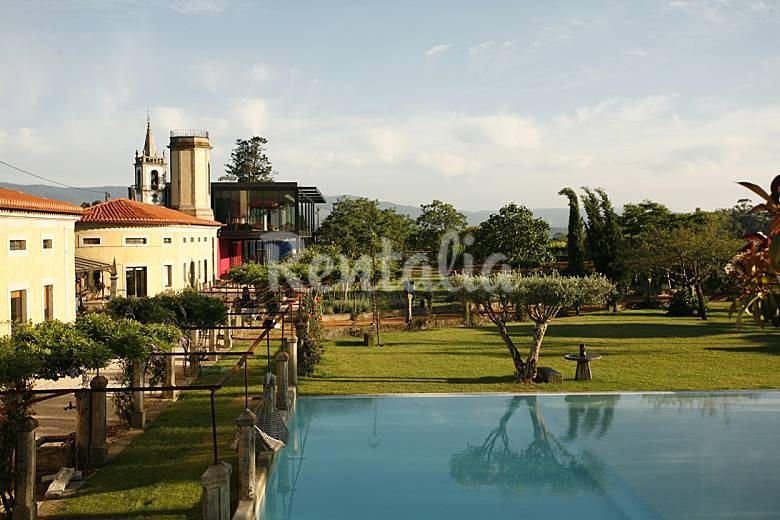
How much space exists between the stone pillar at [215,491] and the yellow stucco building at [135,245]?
20141 millimetres

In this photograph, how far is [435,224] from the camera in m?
69.2

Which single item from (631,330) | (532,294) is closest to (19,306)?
(532,294)

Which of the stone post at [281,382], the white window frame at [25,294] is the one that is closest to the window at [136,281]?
the white window frame at [25,294]

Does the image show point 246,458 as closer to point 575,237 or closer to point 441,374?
point 441,374

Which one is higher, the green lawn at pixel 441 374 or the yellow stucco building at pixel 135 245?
the yellow stucco building at pixel 135 245

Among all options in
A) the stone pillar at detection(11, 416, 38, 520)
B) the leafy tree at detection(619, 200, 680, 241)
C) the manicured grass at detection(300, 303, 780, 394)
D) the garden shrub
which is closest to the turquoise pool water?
the manicured grass at detection(300, 303, 780, 394)

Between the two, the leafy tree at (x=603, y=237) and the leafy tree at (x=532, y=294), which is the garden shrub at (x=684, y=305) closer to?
the leafy tree at (x=603, y=237)

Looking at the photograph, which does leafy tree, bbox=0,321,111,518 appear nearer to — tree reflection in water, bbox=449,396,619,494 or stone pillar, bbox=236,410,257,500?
stone pillar, bbox=236,410,257,500

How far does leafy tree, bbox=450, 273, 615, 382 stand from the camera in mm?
19062

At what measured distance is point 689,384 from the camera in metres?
18.8

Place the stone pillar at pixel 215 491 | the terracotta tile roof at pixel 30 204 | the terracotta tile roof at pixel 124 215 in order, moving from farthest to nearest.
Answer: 1. the terracotta tile roof at pixel 124 215
2. the terracotta tile roof at pixel 30 204
3. the stone pillar at pixel 215 491

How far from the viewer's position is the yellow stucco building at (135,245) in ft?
90.6

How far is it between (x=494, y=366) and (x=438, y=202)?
48.9m

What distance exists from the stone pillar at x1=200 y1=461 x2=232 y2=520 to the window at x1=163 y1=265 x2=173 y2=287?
75.1 ft
